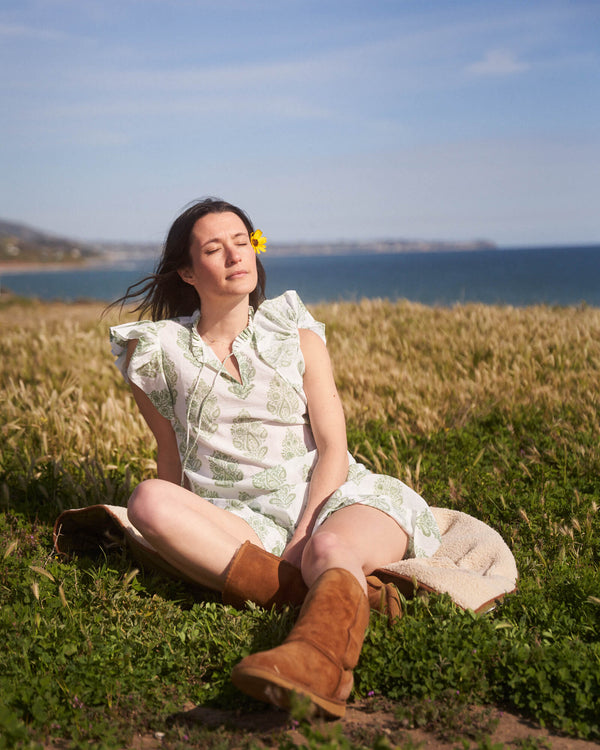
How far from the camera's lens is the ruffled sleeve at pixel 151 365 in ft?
11.5

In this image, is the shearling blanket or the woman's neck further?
the woman's neck

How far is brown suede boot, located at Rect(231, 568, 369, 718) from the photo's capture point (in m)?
2.16

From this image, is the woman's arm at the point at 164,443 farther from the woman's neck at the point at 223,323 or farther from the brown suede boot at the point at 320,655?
the brown suede boot at the point at 320,655

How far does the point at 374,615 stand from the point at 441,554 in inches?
28.8

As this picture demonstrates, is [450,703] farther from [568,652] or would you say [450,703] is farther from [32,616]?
[32,616]

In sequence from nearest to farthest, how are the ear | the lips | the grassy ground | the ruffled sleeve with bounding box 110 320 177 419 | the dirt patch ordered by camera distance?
the dirt patch, the grassy ground, the lips, the ruffled sleeve with bounding box 110 320 177 419, the ear

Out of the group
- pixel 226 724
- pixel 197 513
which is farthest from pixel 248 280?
pixel 226 724

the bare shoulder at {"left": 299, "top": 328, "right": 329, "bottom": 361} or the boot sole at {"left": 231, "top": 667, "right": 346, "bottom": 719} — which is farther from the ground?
the bare shoulder at {"left": 299, "top": 328, "right": 329, "bottom": 361}

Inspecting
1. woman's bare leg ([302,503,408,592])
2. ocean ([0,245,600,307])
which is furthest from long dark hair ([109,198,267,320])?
woman's bare leg ([302,503,408,592])

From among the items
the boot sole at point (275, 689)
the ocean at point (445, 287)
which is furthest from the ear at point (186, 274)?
the boot sole at point (275, 689)

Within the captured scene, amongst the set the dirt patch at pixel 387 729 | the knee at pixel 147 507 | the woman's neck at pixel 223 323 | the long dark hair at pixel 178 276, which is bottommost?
the dirt patch at pixel 387 729

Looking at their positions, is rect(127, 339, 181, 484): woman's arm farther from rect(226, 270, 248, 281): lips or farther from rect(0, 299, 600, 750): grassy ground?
rect(226, 270, 248, 281): lips

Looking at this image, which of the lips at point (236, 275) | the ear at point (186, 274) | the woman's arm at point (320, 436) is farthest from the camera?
the ear at point (186, 274)

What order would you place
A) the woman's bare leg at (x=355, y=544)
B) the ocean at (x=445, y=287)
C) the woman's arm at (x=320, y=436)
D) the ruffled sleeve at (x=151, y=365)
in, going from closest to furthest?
the woman's bare leg at (x=355, y=544)
the woman's arm at (x=320, y=436)
the ruffled sleeve at (x=151, y=365)
the ocean at (x=445, y=287)
